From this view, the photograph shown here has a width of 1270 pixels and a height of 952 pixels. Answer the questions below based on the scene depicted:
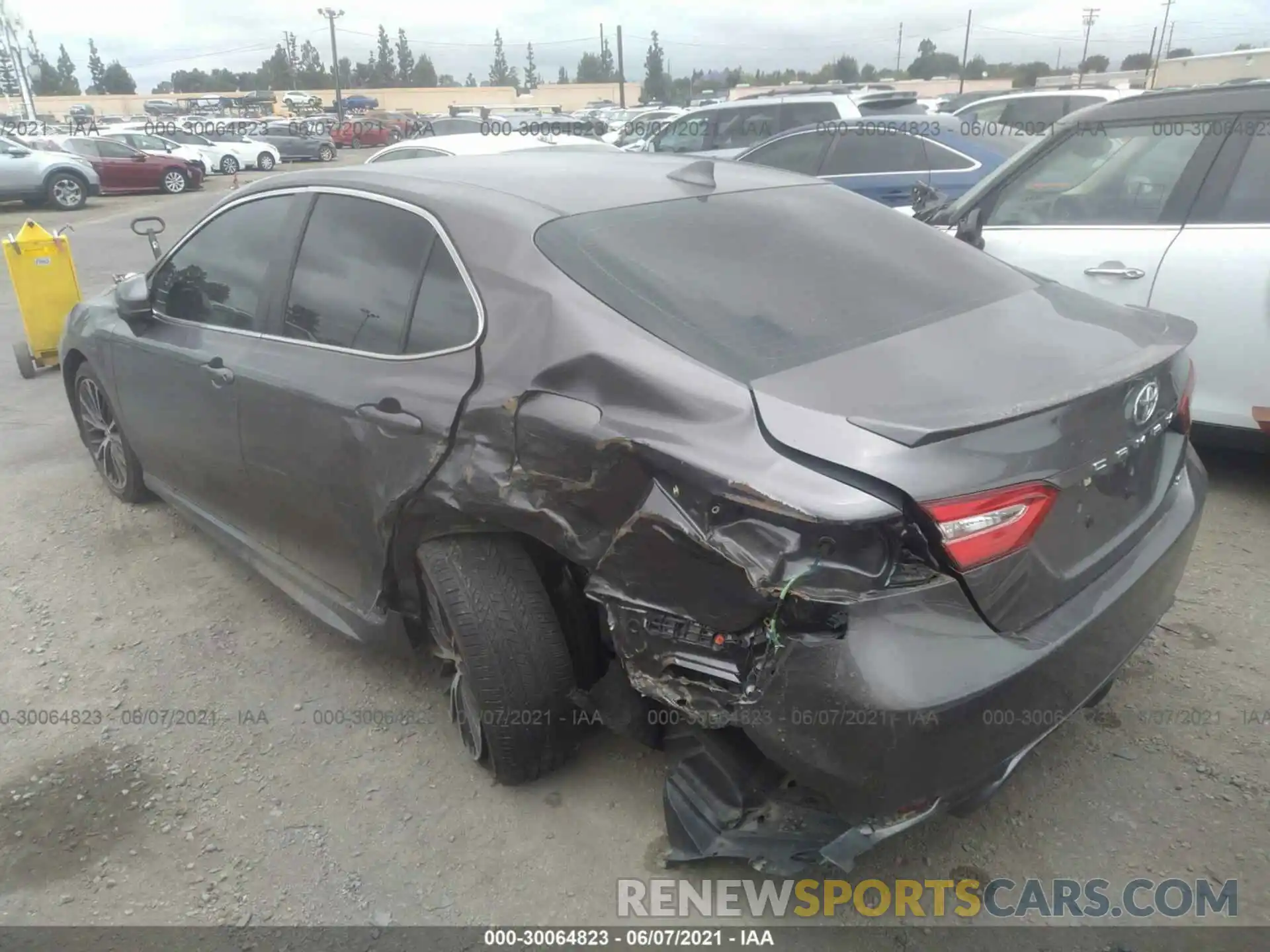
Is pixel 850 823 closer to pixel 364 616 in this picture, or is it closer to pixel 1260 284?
pixel 364 616

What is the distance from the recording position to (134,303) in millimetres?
3861

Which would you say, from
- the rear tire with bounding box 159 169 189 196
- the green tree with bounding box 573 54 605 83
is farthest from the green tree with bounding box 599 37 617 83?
the rear tire with bounding box 159 169 189 196

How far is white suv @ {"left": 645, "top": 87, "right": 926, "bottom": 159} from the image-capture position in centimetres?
1073

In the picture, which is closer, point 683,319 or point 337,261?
point 683,319

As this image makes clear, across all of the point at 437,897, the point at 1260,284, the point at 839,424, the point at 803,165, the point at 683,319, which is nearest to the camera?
the point at 839,424

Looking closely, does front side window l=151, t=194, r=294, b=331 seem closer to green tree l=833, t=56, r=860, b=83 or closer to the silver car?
the silver car

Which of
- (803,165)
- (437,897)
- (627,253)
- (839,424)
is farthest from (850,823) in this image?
(803,165)

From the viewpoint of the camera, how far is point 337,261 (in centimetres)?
303

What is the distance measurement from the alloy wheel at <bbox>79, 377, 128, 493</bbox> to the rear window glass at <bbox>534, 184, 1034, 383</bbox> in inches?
121

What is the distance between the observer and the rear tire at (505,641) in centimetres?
252

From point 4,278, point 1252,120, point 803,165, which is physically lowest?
point 4,278

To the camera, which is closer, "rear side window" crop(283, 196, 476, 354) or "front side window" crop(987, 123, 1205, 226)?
"rear side window" crop(283, 196, 476, 354)

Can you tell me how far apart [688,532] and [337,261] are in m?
1.69

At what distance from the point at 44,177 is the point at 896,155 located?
1812 centimetres
